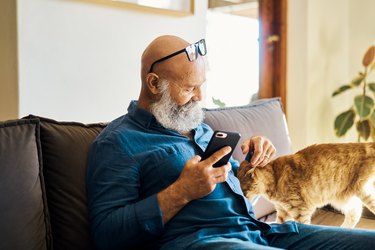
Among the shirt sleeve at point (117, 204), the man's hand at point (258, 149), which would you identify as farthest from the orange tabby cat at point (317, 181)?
the shirt sleeve at point (117, 204)

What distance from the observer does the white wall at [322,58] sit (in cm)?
344

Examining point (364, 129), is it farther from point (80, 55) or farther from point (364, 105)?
point (80, 55)

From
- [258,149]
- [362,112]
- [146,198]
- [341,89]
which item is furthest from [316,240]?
[341,89]

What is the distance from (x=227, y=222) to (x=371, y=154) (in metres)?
0.82

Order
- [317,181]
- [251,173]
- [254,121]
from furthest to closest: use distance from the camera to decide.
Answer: [254,121] → [317,181] → [251,173]

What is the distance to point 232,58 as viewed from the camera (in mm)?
3541

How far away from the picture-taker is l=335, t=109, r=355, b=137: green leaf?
350 centimetres

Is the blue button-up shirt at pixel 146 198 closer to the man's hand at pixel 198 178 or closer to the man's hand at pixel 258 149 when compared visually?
the man's hand at pixel 198 178

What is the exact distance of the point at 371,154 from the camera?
1.93 metres

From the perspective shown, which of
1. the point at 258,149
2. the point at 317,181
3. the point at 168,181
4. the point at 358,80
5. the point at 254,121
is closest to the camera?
the point at 168,181

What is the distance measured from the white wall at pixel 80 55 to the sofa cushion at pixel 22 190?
0.61 meters

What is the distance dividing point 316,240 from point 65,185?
28.9 inches

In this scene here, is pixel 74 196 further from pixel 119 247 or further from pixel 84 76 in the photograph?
pixel 84 76

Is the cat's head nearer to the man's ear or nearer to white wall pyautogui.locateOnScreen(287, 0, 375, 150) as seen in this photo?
the man's ear
